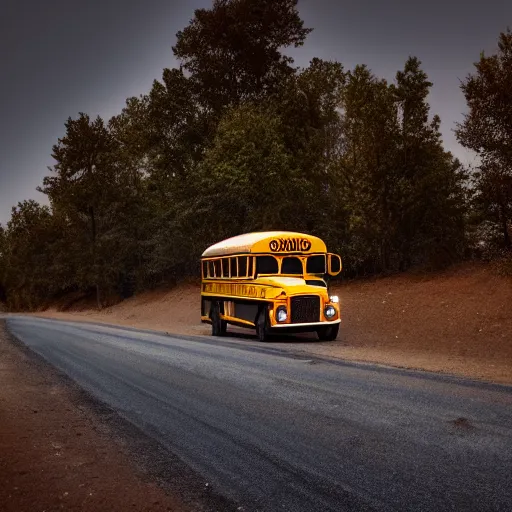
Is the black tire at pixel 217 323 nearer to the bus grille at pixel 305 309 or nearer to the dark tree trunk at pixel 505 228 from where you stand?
the bus grille at pixel 305 309

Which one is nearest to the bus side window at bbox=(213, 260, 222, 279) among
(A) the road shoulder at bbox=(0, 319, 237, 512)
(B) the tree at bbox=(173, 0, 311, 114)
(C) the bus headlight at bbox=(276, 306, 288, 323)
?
(C) the bus headlight at bbox=(276, 306, 288, 323)

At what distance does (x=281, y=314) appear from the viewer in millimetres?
16828

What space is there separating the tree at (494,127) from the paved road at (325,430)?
526 inches

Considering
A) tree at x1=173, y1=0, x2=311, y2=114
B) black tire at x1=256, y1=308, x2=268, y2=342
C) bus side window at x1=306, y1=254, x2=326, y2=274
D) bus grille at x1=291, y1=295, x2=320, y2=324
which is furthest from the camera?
tree at x1=173, y1=0, x2=311, y2=114

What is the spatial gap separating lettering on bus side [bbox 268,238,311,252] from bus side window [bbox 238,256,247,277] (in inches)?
40.9

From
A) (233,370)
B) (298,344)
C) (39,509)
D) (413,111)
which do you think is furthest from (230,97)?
(39,509)

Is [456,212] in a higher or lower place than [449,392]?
higher

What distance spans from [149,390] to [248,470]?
4378mm

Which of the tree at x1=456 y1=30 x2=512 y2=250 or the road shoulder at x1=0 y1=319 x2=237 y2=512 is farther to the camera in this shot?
the tree at x1=456 y1=30 x2=512 y2=250

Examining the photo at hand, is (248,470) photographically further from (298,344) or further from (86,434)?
(298,344)

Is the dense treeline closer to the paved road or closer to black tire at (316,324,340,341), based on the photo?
black tire at (316,324,340,341)

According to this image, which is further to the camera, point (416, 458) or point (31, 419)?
point (31, 419)

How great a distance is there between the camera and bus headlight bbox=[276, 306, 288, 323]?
55.2ft

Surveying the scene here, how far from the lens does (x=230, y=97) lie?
46.1 meters
